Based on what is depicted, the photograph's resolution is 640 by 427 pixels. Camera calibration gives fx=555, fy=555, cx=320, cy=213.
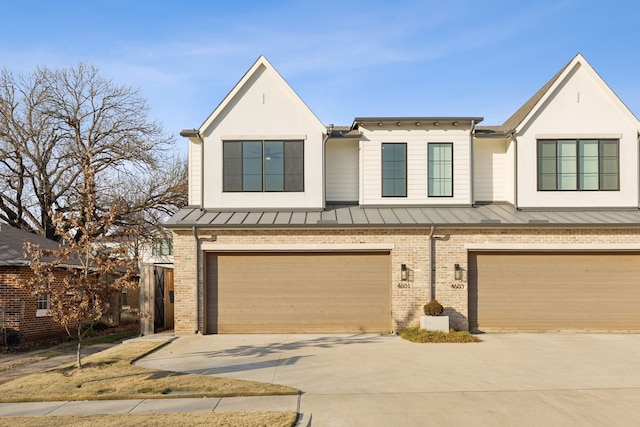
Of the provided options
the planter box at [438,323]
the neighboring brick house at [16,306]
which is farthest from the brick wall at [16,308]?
the planter box at [438,323]

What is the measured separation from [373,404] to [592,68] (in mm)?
15605

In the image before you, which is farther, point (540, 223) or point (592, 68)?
point (592, 68)

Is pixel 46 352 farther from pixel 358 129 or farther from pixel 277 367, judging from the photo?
pixel 358 129

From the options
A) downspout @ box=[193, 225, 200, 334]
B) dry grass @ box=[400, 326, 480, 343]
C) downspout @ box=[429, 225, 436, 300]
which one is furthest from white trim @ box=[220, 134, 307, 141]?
dry grass @ box=[400, 326, 480, 343]

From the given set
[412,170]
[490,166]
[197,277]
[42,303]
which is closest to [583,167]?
[490,166]

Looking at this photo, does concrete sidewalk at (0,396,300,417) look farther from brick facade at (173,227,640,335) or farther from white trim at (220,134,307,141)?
white trim at (220,134,307,141)

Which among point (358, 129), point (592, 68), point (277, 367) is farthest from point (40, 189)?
point (592, 68)

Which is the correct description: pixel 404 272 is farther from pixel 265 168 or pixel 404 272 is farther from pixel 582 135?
pixel 582 135

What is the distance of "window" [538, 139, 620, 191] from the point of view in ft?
62.3

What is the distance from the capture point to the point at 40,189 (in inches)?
1045

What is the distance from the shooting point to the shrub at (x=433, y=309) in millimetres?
16500

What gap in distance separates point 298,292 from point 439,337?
182 inches

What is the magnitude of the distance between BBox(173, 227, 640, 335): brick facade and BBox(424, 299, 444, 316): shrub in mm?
755

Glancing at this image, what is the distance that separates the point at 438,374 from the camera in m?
11.2
